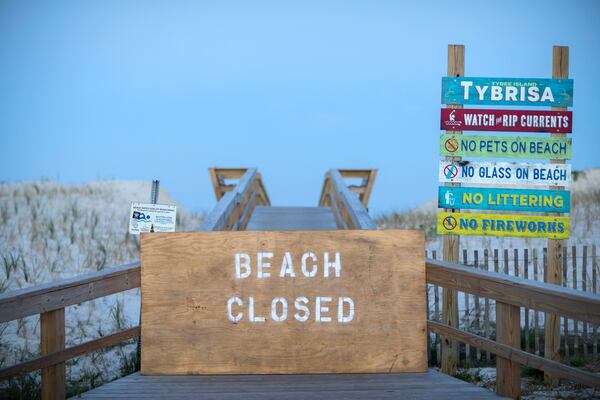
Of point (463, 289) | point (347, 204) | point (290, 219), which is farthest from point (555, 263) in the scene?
point (290, 219)

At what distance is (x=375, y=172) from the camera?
19.2 metres

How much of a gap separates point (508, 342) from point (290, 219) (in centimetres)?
969

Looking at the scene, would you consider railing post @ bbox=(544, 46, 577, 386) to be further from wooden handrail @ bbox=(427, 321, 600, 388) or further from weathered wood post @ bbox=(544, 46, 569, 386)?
wooden handrail @ bbox=(427, 321, 600, 388)

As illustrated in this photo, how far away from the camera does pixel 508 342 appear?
526 centimetres

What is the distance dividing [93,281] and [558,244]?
19.5 feet

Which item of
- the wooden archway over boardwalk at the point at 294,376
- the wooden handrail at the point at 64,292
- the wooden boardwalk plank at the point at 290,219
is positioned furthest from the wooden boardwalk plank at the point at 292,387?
the wooden boardwalk plank at the point at 290,219

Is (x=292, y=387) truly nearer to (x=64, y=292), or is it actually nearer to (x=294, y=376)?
(x=294, y=376)

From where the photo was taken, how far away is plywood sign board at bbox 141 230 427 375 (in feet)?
18.6

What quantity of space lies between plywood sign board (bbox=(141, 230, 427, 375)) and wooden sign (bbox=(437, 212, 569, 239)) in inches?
131

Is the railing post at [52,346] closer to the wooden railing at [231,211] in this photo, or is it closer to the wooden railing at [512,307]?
the wooden railing at [231,211]

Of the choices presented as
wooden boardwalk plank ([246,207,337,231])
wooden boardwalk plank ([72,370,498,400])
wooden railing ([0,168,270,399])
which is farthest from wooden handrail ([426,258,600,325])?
wooden boardwalk plank ([246,207,337,231])

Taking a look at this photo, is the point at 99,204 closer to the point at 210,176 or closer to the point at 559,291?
the point at 210,176

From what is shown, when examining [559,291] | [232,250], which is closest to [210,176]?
[232,250]

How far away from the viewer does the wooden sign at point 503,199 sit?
8.92 meters
